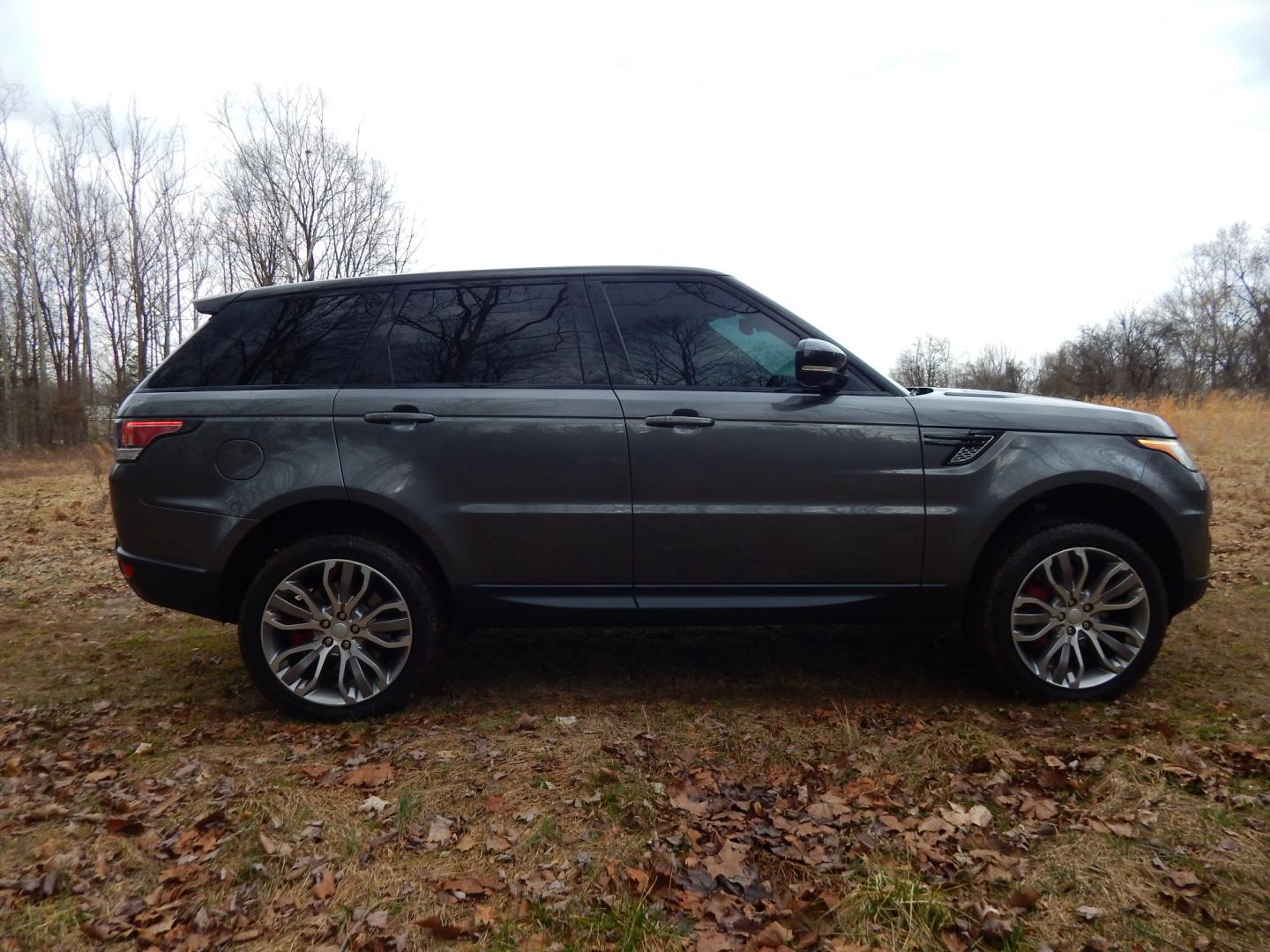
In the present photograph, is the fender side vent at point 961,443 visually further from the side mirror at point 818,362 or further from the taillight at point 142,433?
the taillight at point 142,433

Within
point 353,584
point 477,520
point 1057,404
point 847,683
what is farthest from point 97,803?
point 1057,404

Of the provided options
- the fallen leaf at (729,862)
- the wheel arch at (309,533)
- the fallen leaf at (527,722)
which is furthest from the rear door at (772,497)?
the fallen leaf at (729,862)

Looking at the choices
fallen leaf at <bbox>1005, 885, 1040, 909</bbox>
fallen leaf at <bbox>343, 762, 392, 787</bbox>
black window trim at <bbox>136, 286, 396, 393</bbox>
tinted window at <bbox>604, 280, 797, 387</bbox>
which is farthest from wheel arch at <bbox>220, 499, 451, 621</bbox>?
fallen leaf at <bbox>1005, 885, 1040, 909</bbox>

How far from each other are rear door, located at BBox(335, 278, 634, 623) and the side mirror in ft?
2.60

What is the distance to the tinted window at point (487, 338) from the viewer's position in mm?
3535

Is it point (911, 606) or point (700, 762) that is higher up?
point (911, 606)

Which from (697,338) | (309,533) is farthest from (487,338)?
(309,533)

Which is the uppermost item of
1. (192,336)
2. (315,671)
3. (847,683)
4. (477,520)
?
(192,336)

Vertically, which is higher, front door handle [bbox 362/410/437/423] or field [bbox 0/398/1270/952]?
front door handle [bbox 362/410/437/423]

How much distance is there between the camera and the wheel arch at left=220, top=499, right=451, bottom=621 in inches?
137

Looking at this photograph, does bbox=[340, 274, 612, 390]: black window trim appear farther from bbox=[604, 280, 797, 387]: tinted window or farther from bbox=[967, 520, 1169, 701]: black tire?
bbox=[967, 520, 1169, 701]: black tire

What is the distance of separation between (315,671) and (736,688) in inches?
74.2

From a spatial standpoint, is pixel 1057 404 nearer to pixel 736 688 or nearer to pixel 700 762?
pixel 736 688

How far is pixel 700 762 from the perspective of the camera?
119 inches
